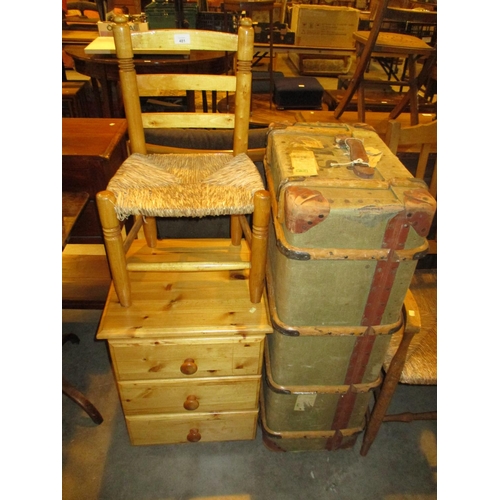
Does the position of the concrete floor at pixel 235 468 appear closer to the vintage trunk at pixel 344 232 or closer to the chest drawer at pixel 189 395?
the chest drawer at pixel 189 395

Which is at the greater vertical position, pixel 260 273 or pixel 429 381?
pixel 260 273

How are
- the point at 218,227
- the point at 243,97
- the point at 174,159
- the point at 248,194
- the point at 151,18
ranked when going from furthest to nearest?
1. the point at 151,18
2. the point at 218,227
3. the point at 174,159
4. the point at 243,97
5. the point at 248,194


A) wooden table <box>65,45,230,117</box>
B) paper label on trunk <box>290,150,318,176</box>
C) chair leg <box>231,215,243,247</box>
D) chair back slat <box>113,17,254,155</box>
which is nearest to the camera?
paper label on trunk <box>290,150,318,176</box>

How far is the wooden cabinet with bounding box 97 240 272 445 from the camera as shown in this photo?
3.97 ft

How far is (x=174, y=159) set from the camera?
1465 millimetres

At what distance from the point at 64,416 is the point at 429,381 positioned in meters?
1.48

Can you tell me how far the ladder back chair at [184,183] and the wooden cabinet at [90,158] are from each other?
0.18 metres

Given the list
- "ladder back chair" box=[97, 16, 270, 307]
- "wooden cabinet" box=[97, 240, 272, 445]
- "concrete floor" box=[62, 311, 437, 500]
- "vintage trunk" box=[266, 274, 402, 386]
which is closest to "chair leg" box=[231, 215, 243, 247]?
"ladder back chair" box=[97, 16, 270, 307]

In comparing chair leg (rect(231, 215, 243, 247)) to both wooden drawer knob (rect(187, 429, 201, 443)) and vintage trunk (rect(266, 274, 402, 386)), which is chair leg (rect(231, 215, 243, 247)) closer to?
vintage trunk (rect(266, 274, 402, 386))

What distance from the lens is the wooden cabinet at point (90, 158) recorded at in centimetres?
147

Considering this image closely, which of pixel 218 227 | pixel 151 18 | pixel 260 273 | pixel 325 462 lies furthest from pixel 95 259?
pixel 151 18

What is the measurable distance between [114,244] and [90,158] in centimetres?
51

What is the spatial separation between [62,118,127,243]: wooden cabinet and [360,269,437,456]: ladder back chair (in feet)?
4.01

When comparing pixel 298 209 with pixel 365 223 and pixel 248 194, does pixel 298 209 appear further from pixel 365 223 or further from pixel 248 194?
pixel 248 194
